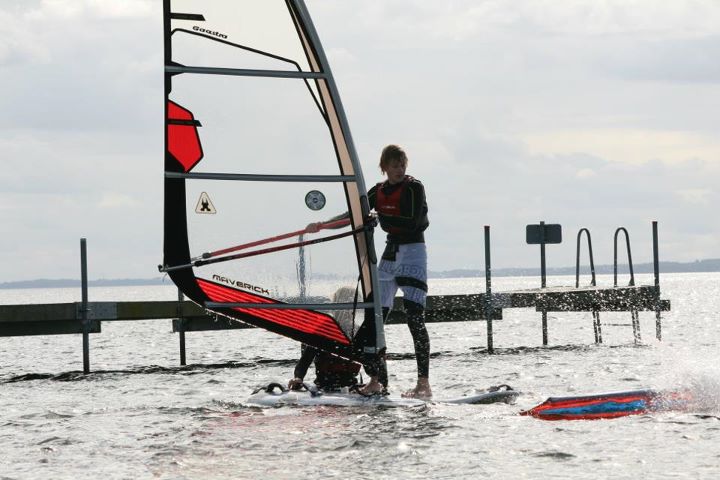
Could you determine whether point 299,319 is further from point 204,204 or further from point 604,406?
point 604,406

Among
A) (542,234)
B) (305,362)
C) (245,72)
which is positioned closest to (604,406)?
(305,362)

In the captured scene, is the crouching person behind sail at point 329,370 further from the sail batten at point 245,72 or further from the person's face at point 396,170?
the sail batten at point 245,72

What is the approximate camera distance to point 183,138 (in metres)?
6.94

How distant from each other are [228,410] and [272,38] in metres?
2.51

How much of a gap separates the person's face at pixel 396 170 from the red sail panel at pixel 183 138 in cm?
123

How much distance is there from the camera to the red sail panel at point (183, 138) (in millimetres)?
6906

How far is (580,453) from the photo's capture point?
227 inches

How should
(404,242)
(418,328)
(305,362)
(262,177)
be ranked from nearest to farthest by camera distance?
(262,177) < (404,242) < (418,328) < (305,362)

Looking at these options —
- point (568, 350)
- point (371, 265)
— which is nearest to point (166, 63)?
point (371, 265)

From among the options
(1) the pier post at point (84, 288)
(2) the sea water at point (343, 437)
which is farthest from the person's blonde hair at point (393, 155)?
(1) the pier post at point (84, 288)

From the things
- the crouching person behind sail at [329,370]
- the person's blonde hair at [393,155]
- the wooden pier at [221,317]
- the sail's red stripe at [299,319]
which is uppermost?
the person's blonde hair at [393,155]

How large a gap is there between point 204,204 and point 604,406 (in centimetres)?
277

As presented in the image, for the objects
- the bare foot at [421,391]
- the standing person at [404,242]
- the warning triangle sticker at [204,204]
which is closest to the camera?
the warning triangle sticker at [204,204]

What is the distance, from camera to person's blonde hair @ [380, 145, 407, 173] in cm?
729
